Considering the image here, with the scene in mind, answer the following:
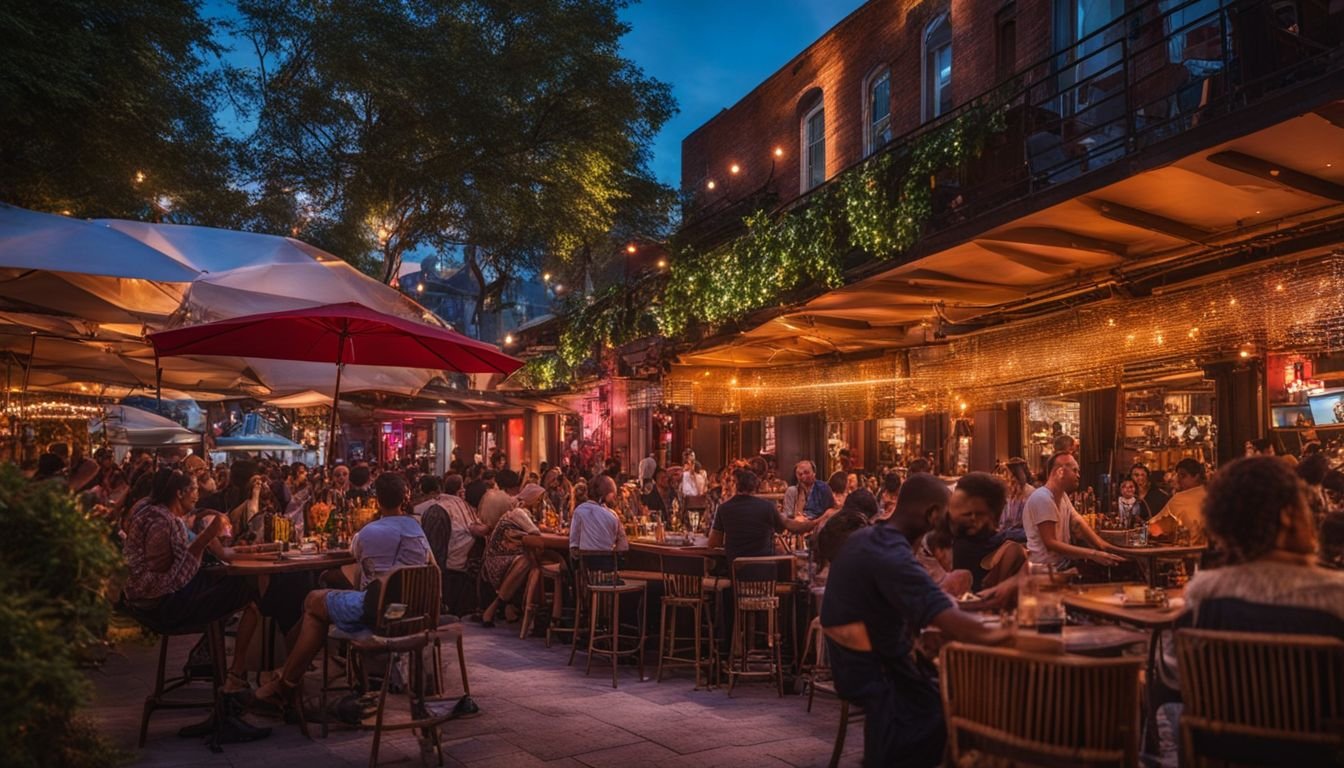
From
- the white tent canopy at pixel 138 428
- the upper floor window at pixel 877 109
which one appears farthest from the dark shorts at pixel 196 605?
the white tent canopy at pixel 138 428

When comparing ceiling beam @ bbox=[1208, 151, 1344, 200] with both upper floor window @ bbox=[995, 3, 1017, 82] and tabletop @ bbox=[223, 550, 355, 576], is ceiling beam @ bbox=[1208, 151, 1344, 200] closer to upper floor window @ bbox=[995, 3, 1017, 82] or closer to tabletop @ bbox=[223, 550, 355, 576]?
upper floor window @ bbox=[995, 3, 1017, 82]

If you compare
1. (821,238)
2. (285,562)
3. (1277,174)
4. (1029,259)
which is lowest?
(285,562)

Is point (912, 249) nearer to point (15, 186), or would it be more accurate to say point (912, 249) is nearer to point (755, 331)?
point (755, 331)

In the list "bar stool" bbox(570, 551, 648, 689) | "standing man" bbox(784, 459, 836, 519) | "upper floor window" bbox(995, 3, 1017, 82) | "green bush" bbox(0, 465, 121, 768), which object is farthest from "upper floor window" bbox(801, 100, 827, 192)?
"green bush" bbox(0, 465, 121, 768)

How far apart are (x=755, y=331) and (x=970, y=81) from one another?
4765 mm

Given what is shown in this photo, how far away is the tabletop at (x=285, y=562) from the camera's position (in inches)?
262

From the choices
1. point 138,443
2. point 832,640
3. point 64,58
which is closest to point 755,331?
point 64,58

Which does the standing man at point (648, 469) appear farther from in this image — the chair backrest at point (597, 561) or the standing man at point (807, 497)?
the chair backrest at point (597, 561)

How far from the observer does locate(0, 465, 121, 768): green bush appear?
2863 mm

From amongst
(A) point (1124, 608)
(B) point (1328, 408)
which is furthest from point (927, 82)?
(A) point (1124, 608)

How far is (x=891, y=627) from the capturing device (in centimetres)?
401

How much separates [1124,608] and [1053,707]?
2.02 meters

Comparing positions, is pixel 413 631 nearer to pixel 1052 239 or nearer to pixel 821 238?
pixel 1052 239

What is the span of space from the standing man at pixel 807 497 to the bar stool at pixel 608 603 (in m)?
2.39
